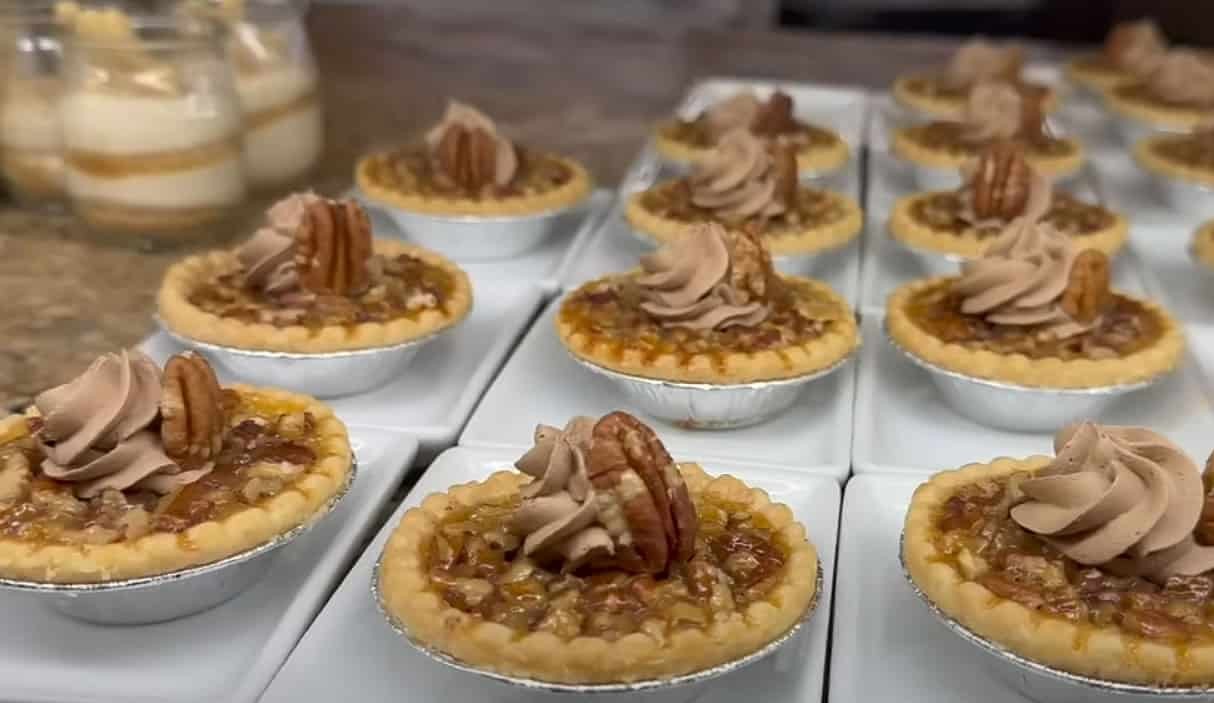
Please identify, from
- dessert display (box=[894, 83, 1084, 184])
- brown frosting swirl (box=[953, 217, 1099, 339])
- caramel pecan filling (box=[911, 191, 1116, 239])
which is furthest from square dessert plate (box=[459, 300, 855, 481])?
dessert display (box=[894, 83, 1084, 184])

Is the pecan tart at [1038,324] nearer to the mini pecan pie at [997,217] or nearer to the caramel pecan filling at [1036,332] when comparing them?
the caramel pecan filling at [1036,332]

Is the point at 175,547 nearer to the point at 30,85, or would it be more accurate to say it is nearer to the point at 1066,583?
the point at 1066,583

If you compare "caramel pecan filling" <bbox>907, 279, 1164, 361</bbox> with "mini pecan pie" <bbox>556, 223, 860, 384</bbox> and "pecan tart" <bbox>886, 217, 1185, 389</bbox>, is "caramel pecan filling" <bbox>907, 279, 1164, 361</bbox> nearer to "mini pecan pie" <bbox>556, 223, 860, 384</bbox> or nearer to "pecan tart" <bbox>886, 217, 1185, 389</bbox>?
"pecan tart" <bbox>886, 217, 1185, 389</bbox>

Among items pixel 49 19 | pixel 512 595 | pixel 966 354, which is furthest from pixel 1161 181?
pixel 49 19

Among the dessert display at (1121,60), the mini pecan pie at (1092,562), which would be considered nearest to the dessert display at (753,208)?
the mini pecan pie at (1092,562)

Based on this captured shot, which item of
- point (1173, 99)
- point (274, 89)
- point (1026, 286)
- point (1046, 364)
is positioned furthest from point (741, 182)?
point (1173, 99)

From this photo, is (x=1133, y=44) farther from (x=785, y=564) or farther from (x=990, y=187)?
(x=785, y=564)
